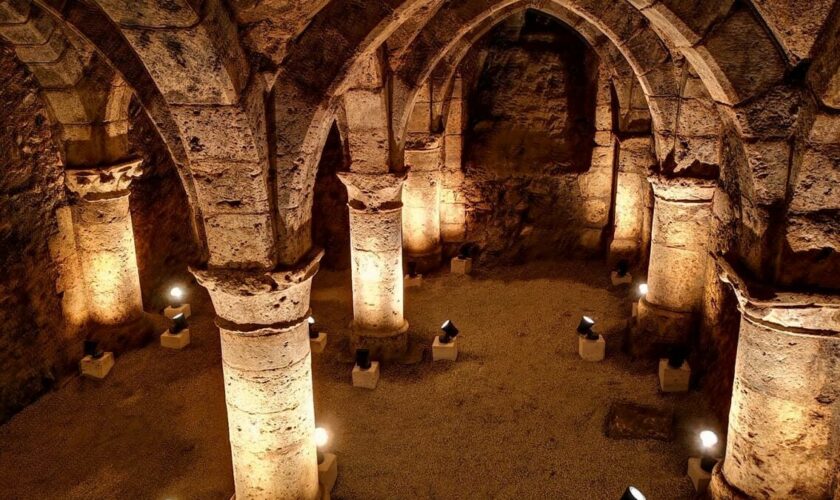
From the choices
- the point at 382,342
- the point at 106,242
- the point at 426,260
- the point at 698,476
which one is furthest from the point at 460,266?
the point at 698,476

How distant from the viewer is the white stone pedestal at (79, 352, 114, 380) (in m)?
7.84

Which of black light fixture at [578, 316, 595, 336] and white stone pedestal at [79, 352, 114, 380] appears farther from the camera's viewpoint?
black light fixture at [578, 316, 595, 336]

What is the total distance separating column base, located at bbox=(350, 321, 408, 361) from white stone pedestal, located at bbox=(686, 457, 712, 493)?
11.0 ft

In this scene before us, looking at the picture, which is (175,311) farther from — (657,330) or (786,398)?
(786,398)

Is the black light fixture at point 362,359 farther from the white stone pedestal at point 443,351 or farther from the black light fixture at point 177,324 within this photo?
the black light fixture at point 177,324

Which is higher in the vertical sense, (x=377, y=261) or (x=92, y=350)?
(x=377, y=261)

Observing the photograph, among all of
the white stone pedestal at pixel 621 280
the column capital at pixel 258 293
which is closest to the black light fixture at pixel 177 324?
the column capital at pixel 258 293

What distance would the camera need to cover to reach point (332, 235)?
11.5 metres

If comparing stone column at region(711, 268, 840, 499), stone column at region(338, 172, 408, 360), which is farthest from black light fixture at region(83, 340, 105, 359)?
stone column at region(711, 268, 840, 499)

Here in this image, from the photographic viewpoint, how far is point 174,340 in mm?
8492

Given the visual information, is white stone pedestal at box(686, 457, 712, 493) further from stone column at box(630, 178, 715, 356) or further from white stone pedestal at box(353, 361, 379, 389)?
white stone pedestal at box(353, 361, 379, 389)

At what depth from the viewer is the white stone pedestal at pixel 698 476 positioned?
5574 millimetres

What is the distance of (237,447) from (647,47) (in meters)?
5.11

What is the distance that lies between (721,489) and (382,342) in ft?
13.1
